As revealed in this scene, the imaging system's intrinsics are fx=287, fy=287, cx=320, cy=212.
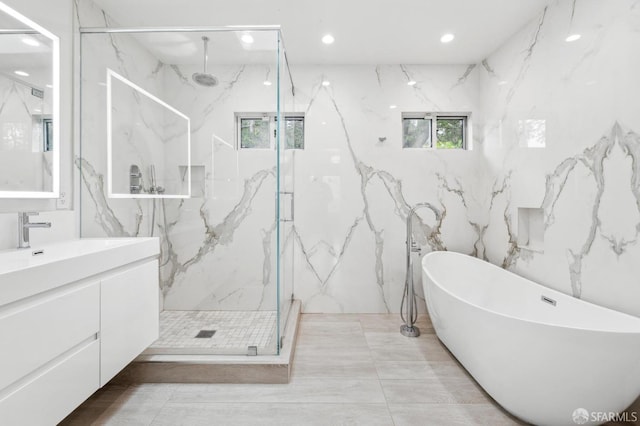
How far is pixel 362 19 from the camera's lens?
2182 millimetres

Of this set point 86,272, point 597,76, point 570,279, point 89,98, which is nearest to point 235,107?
point 89,98

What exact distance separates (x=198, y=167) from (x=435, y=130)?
2377 mm

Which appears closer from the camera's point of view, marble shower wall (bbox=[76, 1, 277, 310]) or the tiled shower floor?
the tiled shower floor

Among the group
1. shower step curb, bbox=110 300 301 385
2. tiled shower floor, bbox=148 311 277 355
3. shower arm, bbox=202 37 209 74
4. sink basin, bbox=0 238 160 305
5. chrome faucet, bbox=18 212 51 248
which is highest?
shower arm, bbox=202 37 209 74

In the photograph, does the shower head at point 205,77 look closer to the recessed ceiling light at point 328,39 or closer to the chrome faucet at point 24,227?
the recessed ceiling light at point 328,39

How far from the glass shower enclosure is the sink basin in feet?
1.27

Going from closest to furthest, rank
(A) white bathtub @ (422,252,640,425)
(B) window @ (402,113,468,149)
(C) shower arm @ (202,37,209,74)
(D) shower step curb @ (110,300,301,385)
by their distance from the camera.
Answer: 1. (A) white bathtub @ (422,252,640,425)
2. (D) shower step curb @ (110,300,301,385)
3. (C) shower arm @ (202,37,209,74)
4. (B) window @ (402,113,468,149)

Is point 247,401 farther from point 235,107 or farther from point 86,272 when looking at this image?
point 235,107

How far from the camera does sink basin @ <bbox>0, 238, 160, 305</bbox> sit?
3.21 feet

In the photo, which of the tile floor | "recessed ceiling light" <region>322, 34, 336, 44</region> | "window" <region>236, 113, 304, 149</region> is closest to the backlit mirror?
"window" <region>236, 113, 304, 149</region>

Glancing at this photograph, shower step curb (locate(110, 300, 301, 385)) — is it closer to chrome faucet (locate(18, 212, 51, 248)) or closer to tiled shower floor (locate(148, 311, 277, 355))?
tiled shower floor (locate(148, 311, 277, 355))

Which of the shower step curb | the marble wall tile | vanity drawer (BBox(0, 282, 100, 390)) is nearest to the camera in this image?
vanity drawer (BBox(0, 282, 100, 390))

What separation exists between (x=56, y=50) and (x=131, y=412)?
2.11m

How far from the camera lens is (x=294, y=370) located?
192cm
